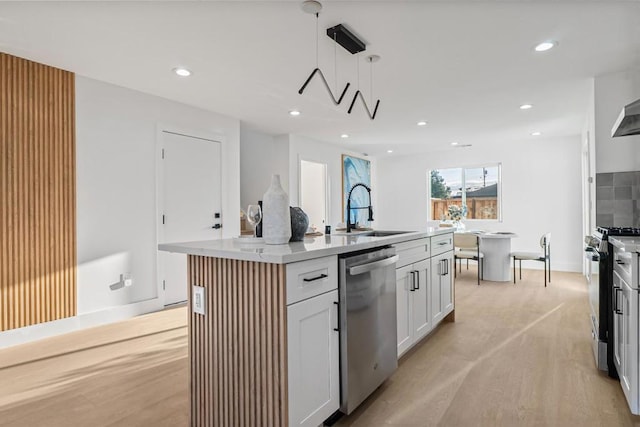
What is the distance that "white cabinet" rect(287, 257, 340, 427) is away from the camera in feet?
4.97

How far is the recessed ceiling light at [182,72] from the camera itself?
11.1ft

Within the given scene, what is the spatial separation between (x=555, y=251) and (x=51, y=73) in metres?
7.87

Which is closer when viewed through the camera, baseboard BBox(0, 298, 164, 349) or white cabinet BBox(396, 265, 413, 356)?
white cabinet BBox(396, 265, 413, 356)

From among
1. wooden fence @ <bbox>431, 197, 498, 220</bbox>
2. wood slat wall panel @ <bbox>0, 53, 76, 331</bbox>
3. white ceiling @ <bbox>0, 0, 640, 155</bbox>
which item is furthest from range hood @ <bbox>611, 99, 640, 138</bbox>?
wooden fence @ <bbox>431, 197, 498, 220</bbox>

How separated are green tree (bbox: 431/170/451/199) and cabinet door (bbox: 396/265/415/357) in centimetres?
604

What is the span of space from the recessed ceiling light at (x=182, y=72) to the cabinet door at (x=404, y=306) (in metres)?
2.64

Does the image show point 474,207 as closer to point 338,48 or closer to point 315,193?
point 315,193

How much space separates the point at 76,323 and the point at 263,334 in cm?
288

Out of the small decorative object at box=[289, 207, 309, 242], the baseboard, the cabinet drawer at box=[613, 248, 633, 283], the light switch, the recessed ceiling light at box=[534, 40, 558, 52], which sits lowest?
the baseboard

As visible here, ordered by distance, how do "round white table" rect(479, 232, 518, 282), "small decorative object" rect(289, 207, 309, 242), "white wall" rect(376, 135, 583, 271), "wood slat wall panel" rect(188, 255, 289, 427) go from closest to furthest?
"wood slat wall panel" rect(188, 255, 289, 427) → "small decorative object" rect(289, 207, 309, 242) → "round white table" rect(479, 232, 518, 282) → "white wall" rect(376, 135, 583, 271)

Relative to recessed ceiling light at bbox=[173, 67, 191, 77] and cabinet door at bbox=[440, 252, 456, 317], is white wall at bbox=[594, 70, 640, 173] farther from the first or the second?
recessed ceiling light at bbox=[173, 67, 191, 77]

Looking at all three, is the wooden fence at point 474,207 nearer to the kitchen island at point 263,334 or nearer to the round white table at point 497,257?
the round white table at point 497,257

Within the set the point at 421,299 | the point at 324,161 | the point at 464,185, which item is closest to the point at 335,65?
the point at 421,299

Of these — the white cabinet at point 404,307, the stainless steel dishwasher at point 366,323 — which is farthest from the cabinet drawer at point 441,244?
the stainless steel dishwasher at point 366,323
